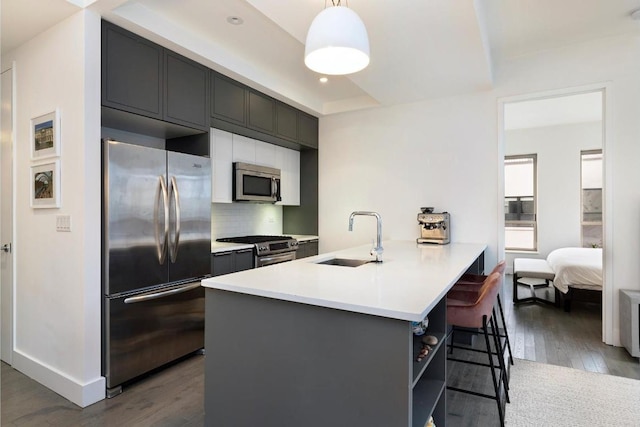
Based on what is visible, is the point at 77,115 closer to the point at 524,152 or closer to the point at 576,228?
the point at 524,152

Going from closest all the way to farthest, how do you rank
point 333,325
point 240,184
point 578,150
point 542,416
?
1. point 333,325
2. point 542,416
3. point 240,184
4. point 578,150

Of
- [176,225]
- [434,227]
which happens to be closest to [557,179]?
[434,227]

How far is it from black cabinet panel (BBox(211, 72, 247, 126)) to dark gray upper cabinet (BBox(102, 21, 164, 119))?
580 mm

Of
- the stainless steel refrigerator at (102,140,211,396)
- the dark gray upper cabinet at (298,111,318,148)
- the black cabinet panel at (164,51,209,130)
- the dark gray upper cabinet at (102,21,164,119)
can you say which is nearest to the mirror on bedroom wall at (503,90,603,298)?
the dark gray upper cabinet at (298,111,318,148)

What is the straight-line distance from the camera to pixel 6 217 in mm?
2824

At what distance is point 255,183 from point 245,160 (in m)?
0.27

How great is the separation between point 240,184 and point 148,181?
1.23m

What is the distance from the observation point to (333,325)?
4.64 ft

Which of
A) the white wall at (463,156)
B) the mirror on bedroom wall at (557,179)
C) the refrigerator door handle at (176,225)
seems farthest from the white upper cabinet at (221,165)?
the mirror on bedroom wall at (557,179)

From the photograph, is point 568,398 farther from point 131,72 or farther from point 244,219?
point 131,72

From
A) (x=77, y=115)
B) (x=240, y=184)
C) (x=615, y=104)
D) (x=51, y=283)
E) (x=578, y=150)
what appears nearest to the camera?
(x=77, y=115)

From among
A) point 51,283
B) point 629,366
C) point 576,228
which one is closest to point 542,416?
point 629,366

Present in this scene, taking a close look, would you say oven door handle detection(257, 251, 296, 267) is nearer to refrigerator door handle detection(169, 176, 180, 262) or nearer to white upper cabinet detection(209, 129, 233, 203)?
white upper cabinet detection(209, 129, 233, 203)

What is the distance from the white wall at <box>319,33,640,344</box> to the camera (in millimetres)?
3146
